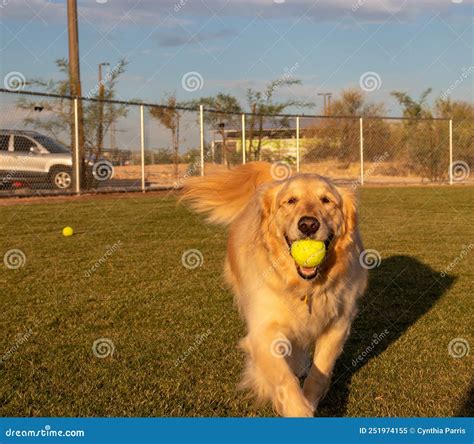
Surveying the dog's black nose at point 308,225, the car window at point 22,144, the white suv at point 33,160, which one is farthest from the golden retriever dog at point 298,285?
the car window at point 22,144

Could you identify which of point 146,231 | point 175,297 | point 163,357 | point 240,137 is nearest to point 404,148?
point 240,137

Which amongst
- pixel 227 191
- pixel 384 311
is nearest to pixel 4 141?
pixel 227 191

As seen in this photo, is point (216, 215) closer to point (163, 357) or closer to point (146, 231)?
point (163, 357)

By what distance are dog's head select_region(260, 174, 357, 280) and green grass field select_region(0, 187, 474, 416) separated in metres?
0.85

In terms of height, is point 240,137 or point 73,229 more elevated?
point 240,137

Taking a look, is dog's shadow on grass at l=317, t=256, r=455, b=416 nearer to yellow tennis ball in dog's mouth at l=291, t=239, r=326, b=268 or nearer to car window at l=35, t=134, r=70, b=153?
yellow tennis ball in dog's mouth at l=291, t=239, r=326, b=268

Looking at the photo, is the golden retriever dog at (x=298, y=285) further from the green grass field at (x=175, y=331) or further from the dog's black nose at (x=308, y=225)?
the green grass field at (x=175, y=331)

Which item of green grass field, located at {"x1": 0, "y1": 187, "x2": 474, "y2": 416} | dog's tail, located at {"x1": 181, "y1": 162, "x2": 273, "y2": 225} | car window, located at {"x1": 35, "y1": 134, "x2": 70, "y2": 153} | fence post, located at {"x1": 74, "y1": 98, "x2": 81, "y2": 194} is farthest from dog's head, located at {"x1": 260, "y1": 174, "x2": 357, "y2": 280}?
Answer: car window, located at {"x1": 35, "y1": 134, "x2": 70, "y2": 153}

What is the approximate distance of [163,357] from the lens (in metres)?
4.60

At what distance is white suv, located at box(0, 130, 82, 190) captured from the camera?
54.5 feet

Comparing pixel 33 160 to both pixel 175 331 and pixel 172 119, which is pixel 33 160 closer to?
pixel 172 119

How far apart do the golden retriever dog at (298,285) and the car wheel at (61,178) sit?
1485 centimetres

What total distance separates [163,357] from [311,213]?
143cm

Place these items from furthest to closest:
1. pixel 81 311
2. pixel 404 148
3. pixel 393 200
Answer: pixel 404 148
pixel 393 200
pixel 81 311
